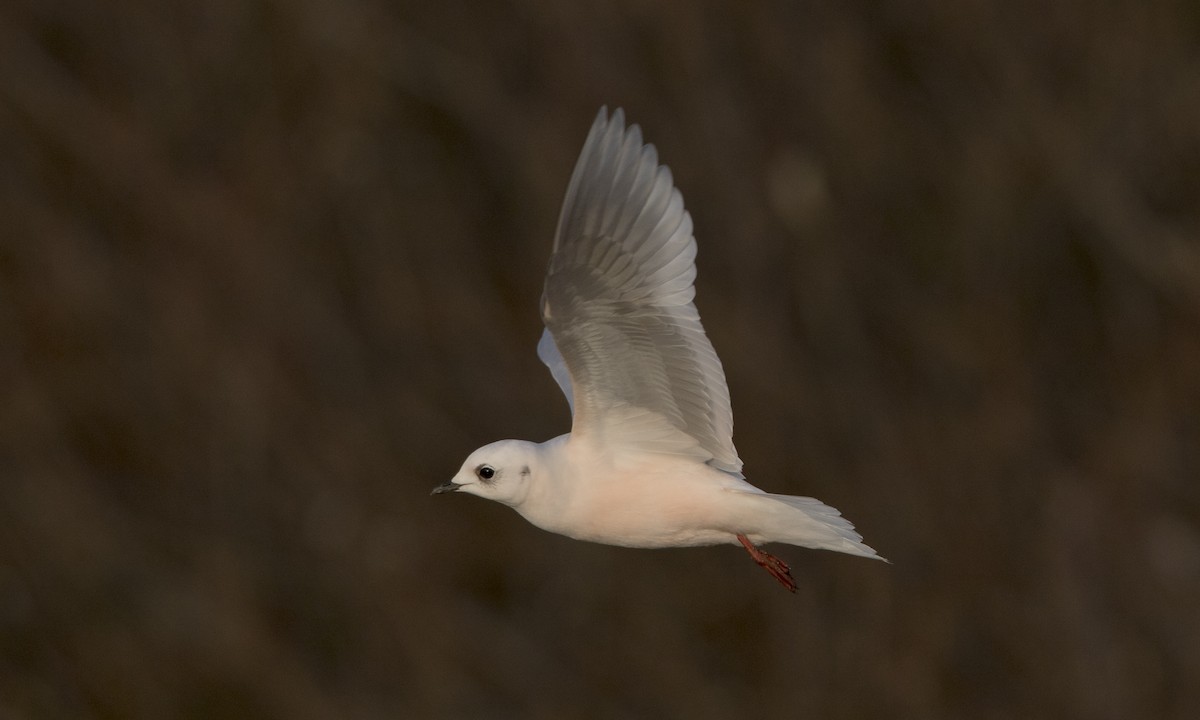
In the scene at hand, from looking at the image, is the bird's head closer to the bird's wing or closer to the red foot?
the bird's wing

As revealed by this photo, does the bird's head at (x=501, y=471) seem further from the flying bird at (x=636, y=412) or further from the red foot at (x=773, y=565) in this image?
the red foot at (x=773, y=565)

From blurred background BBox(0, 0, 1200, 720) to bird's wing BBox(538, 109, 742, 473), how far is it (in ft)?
18.0

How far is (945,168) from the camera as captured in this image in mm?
11609

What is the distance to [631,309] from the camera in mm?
4266

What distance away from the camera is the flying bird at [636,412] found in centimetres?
416

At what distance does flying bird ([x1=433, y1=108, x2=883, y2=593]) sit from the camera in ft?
13.6

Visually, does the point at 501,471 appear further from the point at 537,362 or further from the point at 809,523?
the point at 537,362

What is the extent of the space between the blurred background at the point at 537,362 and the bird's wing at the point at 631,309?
216 inches

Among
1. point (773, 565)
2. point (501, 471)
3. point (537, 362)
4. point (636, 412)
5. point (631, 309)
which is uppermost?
point (537, 362)

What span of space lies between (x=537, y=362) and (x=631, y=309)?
6.42 m

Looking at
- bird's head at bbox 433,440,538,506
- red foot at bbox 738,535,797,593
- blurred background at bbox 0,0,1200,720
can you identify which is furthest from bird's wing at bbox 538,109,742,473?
blurred background at bbox 0,0,1200,720

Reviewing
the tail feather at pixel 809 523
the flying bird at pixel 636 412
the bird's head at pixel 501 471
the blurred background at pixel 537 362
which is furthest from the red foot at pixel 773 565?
the blurred background at pixel 537 362

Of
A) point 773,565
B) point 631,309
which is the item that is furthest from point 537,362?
point 631,309

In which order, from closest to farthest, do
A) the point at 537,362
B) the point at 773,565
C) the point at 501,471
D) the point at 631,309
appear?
the point at 631,309 < the point at 501,471 < the point at 773,565 < the point at 537,362
